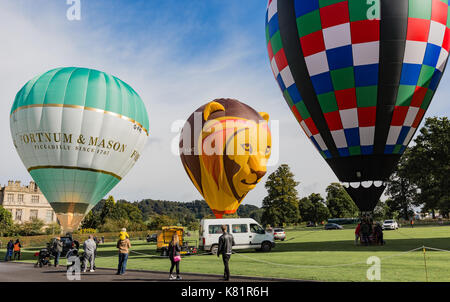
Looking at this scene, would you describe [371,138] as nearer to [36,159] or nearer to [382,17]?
[382,17]

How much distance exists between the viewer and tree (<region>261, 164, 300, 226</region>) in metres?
60.9

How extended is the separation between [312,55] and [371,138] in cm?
476

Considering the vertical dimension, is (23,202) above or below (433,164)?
below

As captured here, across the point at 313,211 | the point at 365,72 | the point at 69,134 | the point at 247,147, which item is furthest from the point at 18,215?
the point at 365,72

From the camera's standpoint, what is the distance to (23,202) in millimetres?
91375

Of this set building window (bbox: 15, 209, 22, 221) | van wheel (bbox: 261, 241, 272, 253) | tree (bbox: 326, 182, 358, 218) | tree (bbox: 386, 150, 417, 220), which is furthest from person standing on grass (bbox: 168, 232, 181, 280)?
building window (bbox: 15, 209, 22, 221)

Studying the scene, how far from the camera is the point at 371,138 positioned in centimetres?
1652

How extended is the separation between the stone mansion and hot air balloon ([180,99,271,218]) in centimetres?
7882

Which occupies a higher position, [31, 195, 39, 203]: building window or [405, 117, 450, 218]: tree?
[405, 117, 450, 218]: tree

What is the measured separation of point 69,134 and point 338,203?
82216mm

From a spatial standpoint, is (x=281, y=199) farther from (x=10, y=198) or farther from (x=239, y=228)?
(x=10, y=198)

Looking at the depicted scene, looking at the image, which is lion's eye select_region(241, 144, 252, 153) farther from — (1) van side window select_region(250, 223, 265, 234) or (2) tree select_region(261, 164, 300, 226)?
(2) tree select_region(261, 164, 300, 226)

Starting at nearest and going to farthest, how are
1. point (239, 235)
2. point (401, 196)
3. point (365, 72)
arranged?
1. point (365, 72)
2. point (239, 235)
3. point (401, 196)

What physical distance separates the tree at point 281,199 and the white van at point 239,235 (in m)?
42.2
